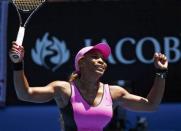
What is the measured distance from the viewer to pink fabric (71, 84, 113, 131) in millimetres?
3969

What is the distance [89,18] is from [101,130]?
516 cm

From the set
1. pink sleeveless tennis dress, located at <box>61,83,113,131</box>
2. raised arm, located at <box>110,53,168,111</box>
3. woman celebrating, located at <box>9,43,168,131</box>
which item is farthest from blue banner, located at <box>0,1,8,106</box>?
pink sleeveless tennis dress, located at <box>61,83,113,131</box>

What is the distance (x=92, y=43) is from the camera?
9.04 metres

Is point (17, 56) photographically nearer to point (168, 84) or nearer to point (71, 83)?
point (71, 83)

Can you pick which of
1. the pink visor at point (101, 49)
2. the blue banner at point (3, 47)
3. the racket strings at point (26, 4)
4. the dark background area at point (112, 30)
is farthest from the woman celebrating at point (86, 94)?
the blue banner at point (3, 47)

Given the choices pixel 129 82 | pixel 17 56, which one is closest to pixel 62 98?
pixel 17 56

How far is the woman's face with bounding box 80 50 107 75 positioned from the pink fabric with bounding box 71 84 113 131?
0.22m

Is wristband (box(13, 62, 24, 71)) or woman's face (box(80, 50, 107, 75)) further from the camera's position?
woman's face (box(80, 50, 107, 75))

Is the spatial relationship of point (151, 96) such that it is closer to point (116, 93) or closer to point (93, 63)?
point (116, 93)

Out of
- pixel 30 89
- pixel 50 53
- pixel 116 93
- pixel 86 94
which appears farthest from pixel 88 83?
pixel 50 53

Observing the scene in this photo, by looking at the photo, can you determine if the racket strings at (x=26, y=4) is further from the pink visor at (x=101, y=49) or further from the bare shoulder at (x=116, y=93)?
the bare shoulder at (x=116, y=93)

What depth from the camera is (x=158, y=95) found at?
4.25 m

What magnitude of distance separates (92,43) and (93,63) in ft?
16.0

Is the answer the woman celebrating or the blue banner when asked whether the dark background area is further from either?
the woman celebrating
